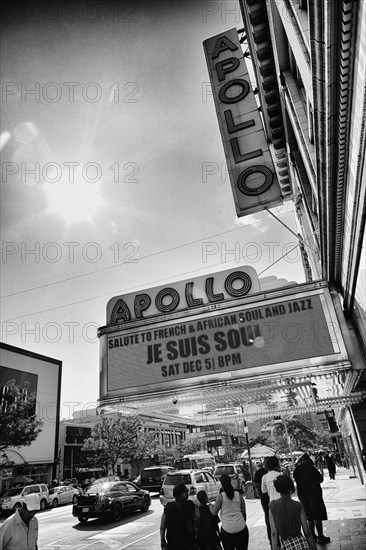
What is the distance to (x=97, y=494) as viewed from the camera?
49.5 feet

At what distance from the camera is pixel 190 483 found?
16094 millimetres

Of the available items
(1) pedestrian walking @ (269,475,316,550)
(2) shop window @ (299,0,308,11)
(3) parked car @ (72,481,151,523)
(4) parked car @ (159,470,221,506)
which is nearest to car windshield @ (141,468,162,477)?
(4) parked car @ (159,470,221,506)

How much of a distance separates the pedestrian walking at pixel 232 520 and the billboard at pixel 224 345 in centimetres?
183

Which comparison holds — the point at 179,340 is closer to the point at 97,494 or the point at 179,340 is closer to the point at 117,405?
the point at 117,405

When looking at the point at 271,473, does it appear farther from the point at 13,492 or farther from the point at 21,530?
the point at 13,492

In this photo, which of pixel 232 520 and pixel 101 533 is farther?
pixel 101 533

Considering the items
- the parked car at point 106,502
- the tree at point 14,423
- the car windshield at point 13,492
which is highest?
the tree at point 14,423

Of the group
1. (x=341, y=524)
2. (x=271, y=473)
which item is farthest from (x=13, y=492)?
(x=271, y=473)

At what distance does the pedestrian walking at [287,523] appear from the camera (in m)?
4.23

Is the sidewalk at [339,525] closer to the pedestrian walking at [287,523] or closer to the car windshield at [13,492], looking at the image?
the pedestrian walking at [287,523]

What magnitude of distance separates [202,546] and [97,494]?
37.1ft

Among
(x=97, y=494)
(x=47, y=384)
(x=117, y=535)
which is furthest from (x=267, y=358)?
(x=47, y=384)

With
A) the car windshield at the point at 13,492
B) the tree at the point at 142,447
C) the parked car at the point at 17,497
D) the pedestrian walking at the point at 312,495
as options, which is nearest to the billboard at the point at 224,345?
Answer: the pedestrian walking at the point at 312,495

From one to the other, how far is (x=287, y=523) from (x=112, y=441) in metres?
44.5
